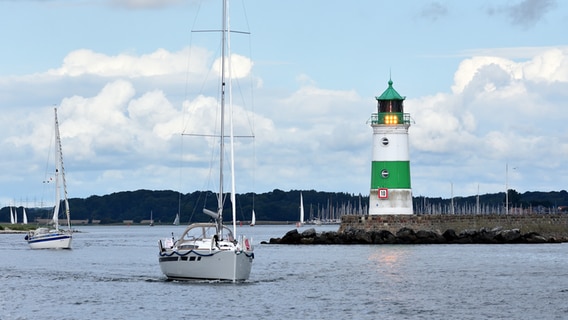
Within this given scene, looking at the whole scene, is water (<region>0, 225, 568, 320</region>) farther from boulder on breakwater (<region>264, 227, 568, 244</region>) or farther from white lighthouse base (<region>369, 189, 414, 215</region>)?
boulder on breakwater (<region>264, 227, 568, 244</region>)

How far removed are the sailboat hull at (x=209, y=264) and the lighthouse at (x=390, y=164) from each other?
35510 mm

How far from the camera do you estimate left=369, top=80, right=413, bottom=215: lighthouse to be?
3137 inches

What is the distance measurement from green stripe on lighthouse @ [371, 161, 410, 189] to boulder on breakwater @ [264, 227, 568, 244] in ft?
11.6

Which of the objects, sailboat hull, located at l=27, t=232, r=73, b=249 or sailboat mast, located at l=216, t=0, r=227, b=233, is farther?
sailboat hull, located at l=27, t=232, r=73, b=249

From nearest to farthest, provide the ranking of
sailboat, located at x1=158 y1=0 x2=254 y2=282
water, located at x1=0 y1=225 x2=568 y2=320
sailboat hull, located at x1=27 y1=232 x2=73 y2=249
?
1. water, located at x1=0 y1=225 x2=568 y2=320
2. sailboat, located at x1=158 y1=0 x2=254 y2=282
3. sailboat hull, located at x1=27 y1=232 x2=73 y2=249

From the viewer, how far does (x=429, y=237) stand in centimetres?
8331

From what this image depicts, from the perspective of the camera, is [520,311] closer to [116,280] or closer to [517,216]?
[116,280]

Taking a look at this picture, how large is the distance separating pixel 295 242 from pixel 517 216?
725 inches

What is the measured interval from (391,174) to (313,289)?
3389 cm

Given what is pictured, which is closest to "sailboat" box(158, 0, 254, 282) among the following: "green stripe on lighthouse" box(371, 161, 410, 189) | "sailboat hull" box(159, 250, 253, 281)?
"sailboat hull" box(159, 250, 253, 281)

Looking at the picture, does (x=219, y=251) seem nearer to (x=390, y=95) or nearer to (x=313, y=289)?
(x=313, y=289)

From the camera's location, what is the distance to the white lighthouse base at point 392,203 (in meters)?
80.2

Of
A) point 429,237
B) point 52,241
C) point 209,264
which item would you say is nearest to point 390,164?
point 429,237

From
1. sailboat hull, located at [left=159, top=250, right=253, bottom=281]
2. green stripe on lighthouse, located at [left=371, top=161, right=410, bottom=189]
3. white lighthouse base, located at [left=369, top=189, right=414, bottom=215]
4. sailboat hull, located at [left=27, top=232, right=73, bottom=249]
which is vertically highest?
green stripe on lighthouse, located at [left=371, top=161, right=410, bottom=189]
